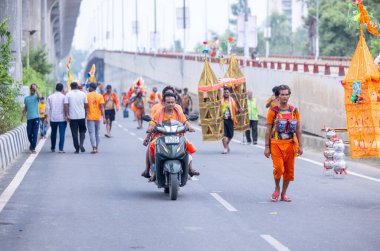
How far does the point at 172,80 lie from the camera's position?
68.4m

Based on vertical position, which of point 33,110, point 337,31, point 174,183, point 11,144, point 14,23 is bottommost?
point 174,183

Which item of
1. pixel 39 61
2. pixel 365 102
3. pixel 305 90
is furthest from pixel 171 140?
pixel 39 61

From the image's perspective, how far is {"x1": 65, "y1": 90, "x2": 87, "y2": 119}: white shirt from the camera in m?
24.8

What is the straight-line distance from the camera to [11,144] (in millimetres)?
22516

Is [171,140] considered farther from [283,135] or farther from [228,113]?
[228,113]

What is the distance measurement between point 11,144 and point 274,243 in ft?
41.9

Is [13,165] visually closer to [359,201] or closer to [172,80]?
[359,201]

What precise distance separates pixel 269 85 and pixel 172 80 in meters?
32.0

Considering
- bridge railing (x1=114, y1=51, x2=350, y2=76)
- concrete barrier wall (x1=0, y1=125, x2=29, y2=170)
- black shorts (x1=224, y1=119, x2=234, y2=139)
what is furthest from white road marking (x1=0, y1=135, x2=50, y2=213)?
bridge railing (x1=114, y1=51, x2=350, y2=76)

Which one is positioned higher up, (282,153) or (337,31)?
(337,31)

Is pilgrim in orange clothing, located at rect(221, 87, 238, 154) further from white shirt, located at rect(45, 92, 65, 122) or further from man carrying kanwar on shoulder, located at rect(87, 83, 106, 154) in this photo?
white shirt, located at rect(45, 92, 65, 122)

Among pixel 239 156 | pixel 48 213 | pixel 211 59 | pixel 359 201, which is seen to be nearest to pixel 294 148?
Result: pixel 359 201

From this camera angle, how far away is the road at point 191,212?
10844 mm

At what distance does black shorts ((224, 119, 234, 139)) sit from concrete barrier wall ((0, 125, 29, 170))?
5187mm
